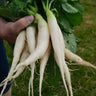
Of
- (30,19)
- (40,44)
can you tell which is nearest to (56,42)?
(40,44)

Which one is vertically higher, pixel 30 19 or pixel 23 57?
pixel 30 19

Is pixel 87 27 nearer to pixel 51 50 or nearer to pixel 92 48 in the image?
A: pixel 92 48

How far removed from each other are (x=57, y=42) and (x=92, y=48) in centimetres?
224

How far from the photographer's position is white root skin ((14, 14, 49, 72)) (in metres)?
1.15

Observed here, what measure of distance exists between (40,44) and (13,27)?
0.73ft

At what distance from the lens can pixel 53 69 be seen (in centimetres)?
135

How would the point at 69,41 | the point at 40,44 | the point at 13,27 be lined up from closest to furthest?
the point at 40,44, the point at 13,27, the point at 69,41

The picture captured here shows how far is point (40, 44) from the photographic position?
117 cm

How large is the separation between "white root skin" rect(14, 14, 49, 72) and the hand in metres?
0.07

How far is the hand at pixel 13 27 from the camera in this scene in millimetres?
1223

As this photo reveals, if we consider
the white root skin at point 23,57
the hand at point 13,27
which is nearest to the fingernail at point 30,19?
the hand at point 13,27

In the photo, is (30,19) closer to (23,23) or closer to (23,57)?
(23,23)

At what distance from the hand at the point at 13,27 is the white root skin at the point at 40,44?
0.22 ft

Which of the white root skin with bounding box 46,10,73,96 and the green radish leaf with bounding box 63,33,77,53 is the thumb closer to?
the white root skin with bounding box 46,10,73,96
